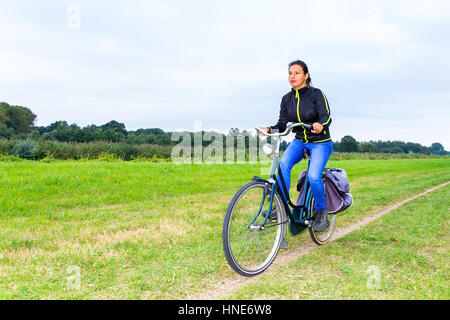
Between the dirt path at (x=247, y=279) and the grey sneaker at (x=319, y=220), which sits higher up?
the grey sneaker at (x=319, y=220)

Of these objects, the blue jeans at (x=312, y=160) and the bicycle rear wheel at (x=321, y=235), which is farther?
the bicycle rear wheel at (x=321, y=235)

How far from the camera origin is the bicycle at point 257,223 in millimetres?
3912

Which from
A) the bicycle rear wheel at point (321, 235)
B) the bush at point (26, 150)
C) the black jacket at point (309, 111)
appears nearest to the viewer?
the black jacket at point (309, 111)

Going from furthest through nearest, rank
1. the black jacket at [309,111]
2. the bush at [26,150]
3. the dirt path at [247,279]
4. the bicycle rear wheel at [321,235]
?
1. the bush at [26,150]
2. the bicycle rear wheel at [321,235]
3. the black jacket at [309,111]
4. the dirt path at [247,279]

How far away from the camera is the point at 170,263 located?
438 centimetres

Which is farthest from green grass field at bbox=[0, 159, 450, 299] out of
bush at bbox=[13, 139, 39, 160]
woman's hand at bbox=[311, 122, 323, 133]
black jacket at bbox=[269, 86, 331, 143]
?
bush at bbox=[13, 139, 39, 160]

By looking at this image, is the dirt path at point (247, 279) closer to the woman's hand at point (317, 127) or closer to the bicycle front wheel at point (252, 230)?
the bicycle front wheel at point (252, 230)

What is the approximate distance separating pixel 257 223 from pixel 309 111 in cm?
174

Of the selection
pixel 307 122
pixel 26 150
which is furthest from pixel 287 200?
Answer: pixel 26 150

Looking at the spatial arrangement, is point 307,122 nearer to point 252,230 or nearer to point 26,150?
point 252,230

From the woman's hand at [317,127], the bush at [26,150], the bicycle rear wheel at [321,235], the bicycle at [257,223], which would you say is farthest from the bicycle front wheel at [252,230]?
the bush at [26,150]
